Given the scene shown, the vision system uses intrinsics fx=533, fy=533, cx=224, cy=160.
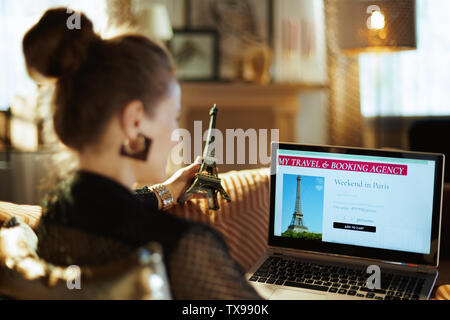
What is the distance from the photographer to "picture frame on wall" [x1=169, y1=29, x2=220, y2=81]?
4.35m

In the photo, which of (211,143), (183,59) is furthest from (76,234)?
(183,59)

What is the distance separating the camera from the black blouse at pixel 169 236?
789mm

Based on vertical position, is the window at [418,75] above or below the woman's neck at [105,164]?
above

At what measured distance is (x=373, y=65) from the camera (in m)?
4.23

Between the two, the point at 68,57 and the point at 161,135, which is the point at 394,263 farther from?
the point at 68,57

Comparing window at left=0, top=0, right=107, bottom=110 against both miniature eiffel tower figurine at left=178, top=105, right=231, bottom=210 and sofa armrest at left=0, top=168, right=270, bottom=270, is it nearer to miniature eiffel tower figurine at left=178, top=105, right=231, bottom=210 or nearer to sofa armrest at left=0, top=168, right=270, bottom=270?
sofa armrest at left=0, top=168, right=270, bottom=270

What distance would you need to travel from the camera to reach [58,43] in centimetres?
82

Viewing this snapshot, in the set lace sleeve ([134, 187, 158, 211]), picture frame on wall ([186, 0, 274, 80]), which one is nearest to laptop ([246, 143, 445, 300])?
lace sleeve ([134, 187, 158, 211])

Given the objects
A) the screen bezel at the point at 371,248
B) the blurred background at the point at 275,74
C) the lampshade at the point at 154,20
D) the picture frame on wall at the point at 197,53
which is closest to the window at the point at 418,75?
the blurred background at the point at 275,74

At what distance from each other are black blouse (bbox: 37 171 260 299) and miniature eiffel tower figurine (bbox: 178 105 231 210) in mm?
354

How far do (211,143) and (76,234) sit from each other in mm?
427

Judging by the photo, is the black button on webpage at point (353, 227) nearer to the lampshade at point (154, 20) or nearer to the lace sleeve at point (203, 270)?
the lace sleeve at point (203, 270)

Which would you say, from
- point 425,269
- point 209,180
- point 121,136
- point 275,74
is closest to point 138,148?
point 121,136

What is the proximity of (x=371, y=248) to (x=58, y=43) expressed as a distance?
840 millimetres
